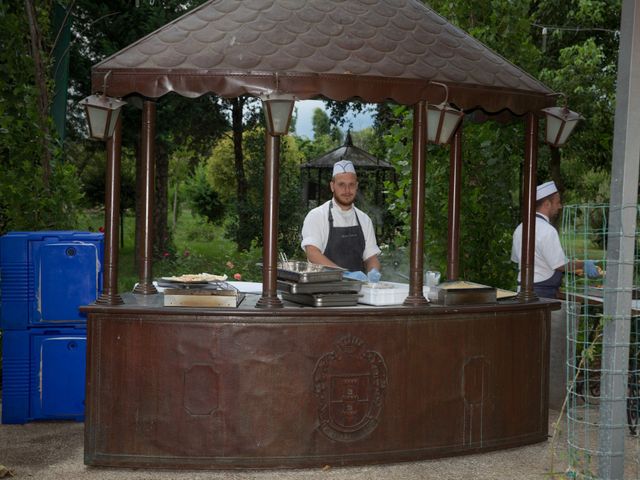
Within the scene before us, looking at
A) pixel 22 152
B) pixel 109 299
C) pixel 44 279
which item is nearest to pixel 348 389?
pixel 109 299

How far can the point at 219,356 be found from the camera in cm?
551

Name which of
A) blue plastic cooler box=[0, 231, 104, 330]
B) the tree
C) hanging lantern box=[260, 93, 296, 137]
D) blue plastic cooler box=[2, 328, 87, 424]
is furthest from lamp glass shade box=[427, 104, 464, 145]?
the tree

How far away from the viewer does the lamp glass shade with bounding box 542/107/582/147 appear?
20.4ft

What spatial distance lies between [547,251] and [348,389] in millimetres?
2642

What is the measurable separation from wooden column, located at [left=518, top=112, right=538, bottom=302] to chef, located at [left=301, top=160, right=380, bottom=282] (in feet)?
4.24

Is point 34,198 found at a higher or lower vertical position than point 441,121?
lower

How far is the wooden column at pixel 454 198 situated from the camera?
7098 millimetres

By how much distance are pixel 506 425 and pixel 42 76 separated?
19.1 ft

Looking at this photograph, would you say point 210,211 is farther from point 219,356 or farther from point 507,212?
point 219,356

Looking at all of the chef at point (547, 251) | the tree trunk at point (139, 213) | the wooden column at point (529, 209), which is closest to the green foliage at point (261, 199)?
the tree trunk at point (139, 213)

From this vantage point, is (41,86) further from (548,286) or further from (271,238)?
(548,286)

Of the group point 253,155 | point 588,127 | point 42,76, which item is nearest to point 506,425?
point 42,76

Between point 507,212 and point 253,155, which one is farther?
point 253,155

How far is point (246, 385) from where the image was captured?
5527 mm
